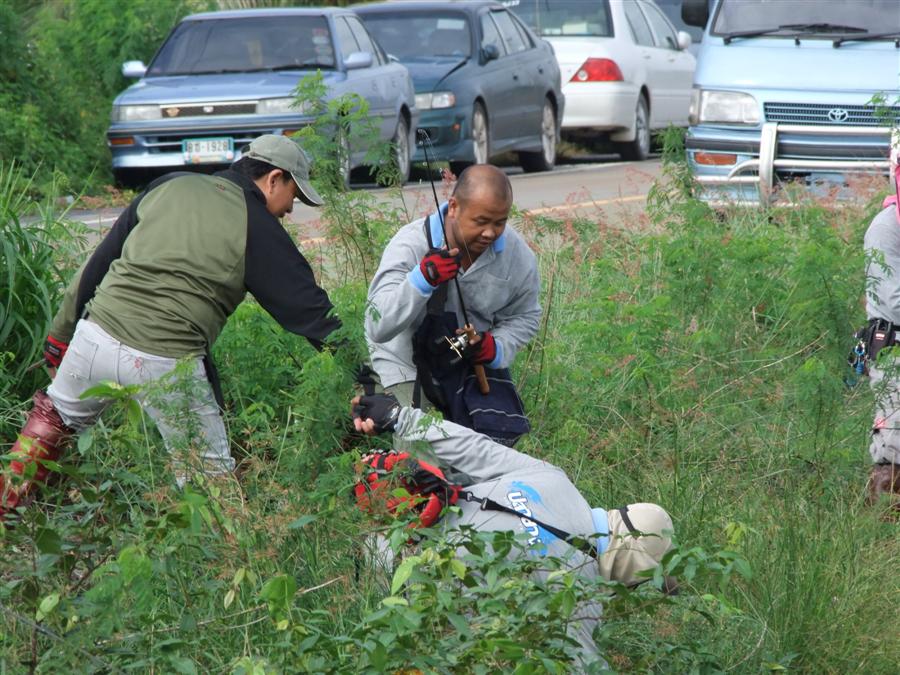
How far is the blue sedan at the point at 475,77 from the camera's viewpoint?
14.3 m

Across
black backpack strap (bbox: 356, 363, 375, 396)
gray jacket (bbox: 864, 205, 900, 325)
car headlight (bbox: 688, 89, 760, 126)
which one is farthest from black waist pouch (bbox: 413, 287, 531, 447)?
car headlight (bbox: 688, 89, 760, 126)

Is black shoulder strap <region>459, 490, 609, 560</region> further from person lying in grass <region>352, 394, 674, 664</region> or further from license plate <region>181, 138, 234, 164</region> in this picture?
license plate <region>181, 138, 234, 164</region>

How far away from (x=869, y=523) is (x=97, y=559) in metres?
2.58

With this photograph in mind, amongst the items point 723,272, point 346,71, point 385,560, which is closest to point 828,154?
point 723,272

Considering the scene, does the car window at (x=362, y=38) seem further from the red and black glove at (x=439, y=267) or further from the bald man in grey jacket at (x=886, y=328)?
the red and black glove at (x=439, y=267)

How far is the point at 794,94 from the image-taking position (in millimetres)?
10359

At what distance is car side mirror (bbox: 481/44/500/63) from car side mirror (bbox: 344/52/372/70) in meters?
1.97

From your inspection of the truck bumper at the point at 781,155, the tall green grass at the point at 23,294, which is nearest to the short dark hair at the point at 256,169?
the tall green grass at the point at 23,294

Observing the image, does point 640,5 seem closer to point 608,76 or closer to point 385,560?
point 608,76

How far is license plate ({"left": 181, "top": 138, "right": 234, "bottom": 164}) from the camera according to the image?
Result: 41.8 feet

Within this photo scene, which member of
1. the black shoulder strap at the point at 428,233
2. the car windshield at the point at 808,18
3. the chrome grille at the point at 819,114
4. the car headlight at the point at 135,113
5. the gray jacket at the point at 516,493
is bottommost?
the car headlight at the point at 135,113

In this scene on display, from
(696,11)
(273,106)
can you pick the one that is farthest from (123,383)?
(273,106)

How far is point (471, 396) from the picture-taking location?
16.0ft

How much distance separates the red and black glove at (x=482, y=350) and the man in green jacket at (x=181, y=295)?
0.48m
